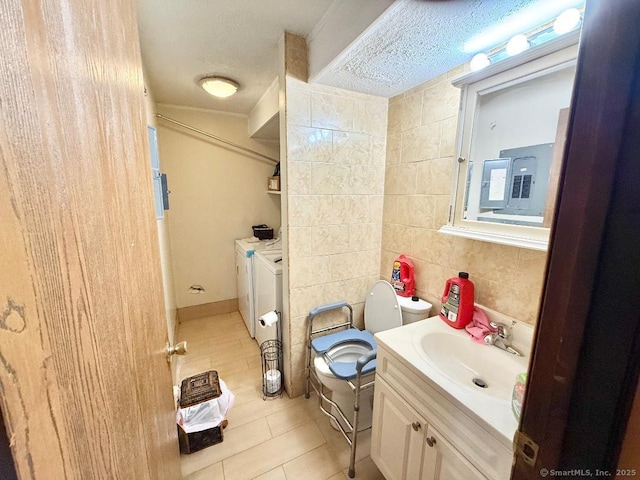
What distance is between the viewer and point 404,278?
1.62 metres

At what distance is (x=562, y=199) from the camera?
369mm

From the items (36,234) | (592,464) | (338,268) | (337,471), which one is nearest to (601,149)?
(592,464)

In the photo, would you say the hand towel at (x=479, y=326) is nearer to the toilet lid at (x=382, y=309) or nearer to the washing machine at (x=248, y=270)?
the toilet lid at (x=382, y=309)

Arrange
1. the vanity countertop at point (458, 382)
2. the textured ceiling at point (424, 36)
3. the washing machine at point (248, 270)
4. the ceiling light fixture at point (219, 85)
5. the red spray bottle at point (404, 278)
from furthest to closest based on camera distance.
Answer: the washing machine at point (248, 270), the ceiling light fixture at point (219, 85), the red spray bottle at point (404, 278), the textured ceiling at point (424, 36), the vanity countertop at point (458, 382)

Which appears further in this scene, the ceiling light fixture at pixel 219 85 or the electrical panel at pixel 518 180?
the ceiling light fixture at pixel 219 85

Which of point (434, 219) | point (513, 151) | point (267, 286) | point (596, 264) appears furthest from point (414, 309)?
point (596, 264)

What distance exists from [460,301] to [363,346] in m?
0.71

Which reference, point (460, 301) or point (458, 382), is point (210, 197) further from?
point (458, 382)

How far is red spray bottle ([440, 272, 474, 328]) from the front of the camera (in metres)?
1.25

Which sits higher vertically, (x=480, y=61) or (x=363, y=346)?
(x=480, y=61)

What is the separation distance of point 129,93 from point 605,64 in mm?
914

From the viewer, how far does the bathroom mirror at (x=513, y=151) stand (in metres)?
0.95

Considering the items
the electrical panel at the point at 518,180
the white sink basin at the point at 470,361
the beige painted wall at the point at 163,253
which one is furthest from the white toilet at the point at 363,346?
the beige painted wall at the point at 163,253

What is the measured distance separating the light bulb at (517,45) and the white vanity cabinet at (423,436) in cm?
132
